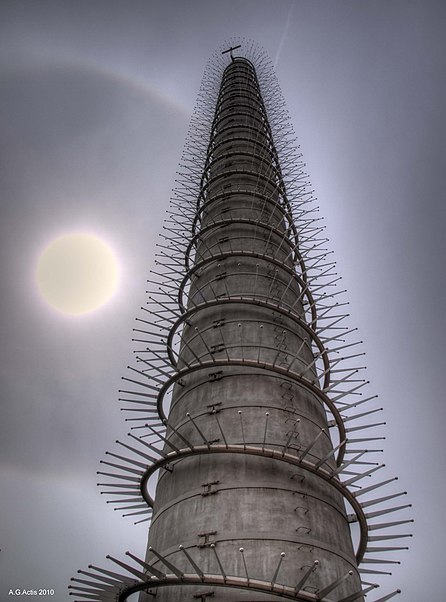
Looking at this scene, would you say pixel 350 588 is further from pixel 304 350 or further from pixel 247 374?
pixel 304 350

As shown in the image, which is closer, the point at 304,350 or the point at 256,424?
the point at 256,424

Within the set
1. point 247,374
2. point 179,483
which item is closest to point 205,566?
point 179,483

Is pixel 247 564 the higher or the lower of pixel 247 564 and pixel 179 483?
the lower

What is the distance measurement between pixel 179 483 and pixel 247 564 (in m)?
3.28

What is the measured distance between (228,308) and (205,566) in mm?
9826

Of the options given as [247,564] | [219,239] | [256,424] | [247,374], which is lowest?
[247,564]

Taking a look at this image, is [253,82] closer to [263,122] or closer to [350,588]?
[263,122]

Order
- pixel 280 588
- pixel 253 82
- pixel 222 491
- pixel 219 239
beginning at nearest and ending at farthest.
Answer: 1. pixel 280 588
2. pixel 222 491
3. pixel 219 239
4. pixel 253 82

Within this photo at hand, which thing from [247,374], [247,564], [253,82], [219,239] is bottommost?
[247,564]

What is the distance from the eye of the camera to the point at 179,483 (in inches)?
520

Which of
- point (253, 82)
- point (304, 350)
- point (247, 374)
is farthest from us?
point (253, 82)

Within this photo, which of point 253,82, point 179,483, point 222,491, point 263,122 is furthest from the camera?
point 253,82

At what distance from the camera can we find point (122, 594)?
10500 millimetres

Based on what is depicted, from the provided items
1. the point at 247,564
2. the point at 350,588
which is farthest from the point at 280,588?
the point at 350,588
